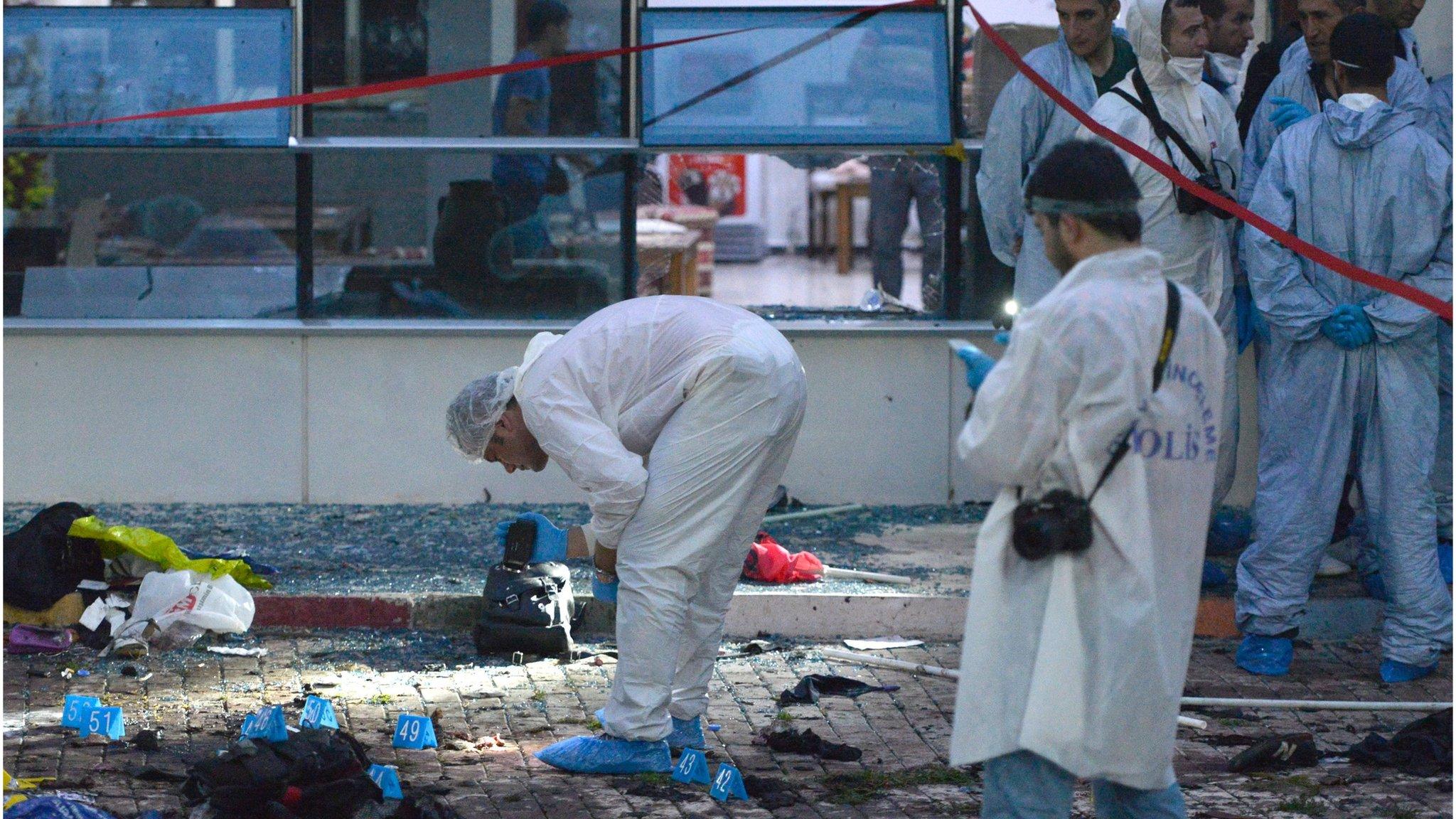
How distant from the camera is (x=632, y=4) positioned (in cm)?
839

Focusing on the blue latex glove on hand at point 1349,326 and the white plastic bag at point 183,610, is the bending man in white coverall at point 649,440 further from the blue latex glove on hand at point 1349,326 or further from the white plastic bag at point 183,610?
the blue latex glove on hand at point 1349,326

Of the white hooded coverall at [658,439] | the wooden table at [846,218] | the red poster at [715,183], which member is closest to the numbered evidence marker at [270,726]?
the white hooded coverall at [658,439]

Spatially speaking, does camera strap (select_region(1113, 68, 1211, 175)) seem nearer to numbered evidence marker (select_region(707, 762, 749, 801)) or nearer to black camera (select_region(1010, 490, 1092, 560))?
numbered evidence marker (select_region(707, 762, 749, 801))

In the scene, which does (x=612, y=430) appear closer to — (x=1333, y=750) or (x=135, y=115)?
(x=1333, y=750)

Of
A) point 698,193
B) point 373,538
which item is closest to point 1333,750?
point 373,538

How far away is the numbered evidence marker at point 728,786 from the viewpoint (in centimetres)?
473

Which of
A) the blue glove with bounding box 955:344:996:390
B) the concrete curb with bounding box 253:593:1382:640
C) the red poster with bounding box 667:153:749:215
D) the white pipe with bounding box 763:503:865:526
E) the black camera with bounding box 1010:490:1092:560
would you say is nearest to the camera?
the black camera with bounding box 1010:490:1092:560

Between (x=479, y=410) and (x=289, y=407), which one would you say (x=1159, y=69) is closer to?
(x=479, y=410)

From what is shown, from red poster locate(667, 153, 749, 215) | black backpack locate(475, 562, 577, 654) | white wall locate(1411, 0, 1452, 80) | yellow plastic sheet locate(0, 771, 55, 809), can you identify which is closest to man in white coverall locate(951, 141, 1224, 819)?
yellow plastic sheet locate(0, 771, 55, 809)

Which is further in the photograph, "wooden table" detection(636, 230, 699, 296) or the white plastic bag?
"wooden table" detection(636, 230, 699, 296)

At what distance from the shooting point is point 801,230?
80.9 ft

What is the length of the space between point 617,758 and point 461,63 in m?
4.63

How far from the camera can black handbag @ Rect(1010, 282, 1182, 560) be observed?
3.36 meters

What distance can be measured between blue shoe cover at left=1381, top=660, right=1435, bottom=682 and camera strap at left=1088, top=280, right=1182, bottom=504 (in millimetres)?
3064
